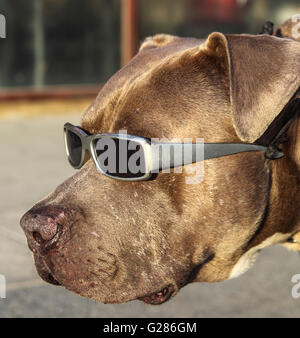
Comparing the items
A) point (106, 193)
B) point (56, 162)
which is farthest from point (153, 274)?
point (56, 162)

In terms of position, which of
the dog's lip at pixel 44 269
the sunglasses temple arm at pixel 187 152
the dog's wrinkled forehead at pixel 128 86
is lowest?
the dog's lip at pixel 44 269

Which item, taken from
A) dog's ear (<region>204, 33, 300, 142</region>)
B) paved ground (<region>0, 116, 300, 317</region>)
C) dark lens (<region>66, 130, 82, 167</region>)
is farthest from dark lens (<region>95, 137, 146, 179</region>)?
paved ground (<region>0, 116, 300, 317</region>)

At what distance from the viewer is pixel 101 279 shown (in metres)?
2.98

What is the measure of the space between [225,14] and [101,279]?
39.1 ft

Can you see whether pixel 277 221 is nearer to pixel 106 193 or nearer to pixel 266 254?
pixel 106 193

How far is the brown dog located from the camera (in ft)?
9.57

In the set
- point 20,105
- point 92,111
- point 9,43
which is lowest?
point 20,105

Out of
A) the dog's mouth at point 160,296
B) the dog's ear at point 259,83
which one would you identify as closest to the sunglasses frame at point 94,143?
the dog's ear at point 259,83

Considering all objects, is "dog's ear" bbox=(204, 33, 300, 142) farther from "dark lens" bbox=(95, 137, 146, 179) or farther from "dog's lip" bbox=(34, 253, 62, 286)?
"dog's lip" bbox=(34, 253, 62, 286)

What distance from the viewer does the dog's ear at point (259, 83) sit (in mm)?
2795

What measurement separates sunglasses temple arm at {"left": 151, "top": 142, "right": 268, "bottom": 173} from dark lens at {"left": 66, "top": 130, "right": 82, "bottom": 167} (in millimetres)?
487

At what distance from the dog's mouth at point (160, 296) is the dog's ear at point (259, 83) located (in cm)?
79

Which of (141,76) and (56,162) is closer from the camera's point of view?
(141,76)

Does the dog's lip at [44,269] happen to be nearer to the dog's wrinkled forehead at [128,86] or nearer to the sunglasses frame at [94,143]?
the sunglasses frame at [94,143]
